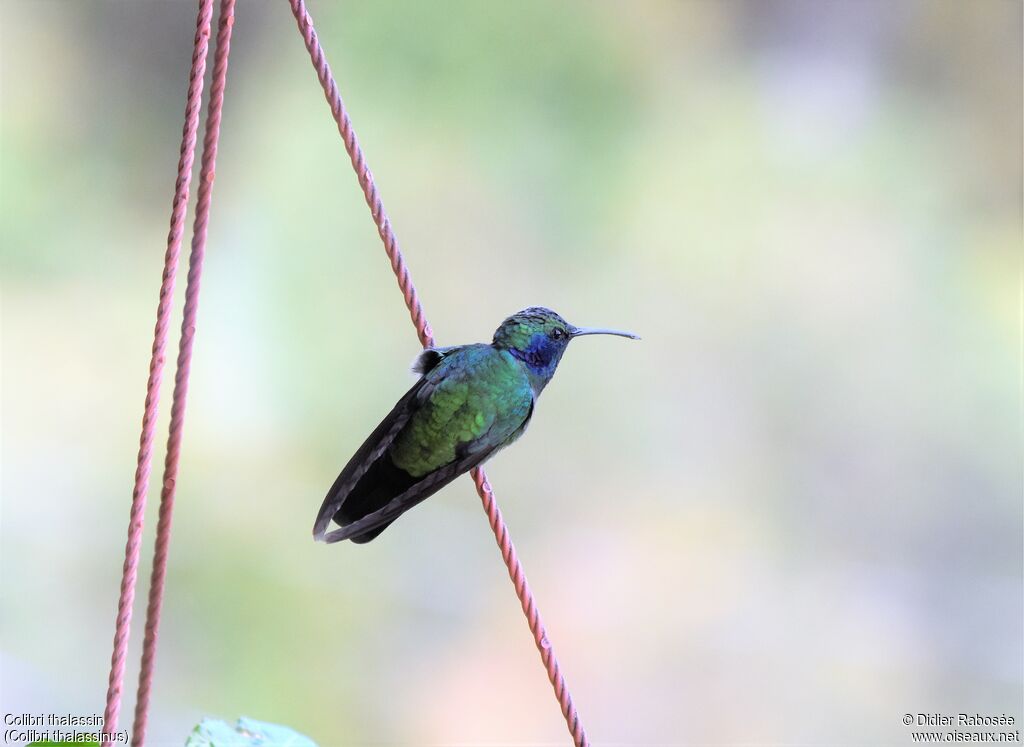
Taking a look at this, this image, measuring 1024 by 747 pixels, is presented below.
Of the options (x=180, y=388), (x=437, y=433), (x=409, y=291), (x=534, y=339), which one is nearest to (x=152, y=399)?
(x=180, y=388)

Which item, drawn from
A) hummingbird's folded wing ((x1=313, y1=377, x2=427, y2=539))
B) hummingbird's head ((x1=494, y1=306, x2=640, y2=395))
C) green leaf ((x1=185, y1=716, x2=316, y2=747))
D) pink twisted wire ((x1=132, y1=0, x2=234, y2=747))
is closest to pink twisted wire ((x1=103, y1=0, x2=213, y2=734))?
pink twisted wire ((x1=132, y1=0, x2=234, y2=747))

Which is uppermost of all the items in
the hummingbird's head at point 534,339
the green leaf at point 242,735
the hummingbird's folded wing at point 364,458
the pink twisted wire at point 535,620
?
the hummingbird's head at point 534,339

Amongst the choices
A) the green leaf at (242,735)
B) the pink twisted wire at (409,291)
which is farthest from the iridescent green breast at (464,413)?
the green leaf at (242,735)

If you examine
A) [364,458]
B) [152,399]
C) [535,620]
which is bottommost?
[535,620]

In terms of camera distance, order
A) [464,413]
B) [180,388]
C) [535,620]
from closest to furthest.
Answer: [180,388], [535,620], [464,413]

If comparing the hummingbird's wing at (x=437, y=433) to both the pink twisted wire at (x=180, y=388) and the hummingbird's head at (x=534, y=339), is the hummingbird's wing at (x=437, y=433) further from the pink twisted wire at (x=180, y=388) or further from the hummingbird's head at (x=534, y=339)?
the pink twisted wire at (x=180, y=388)

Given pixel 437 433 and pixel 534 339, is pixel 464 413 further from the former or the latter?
pixel 534 339

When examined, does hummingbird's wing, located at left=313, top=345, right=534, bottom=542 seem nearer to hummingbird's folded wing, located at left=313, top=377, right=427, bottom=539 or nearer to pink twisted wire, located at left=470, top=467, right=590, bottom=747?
hummingbird's folded wing, located at left=313, top=377, right=427, bottom=539
